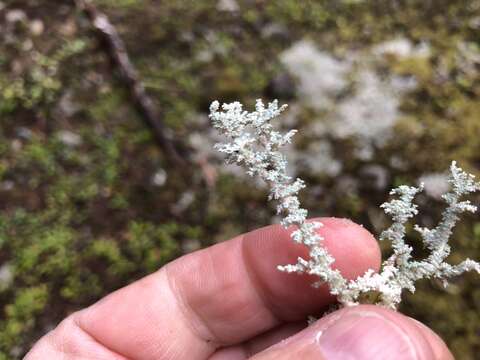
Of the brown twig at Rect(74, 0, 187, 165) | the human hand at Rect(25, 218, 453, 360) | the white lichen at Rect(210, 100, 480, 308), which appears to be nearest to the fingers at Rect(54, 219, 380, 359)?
the human hand at Rect(25, 218, 453, 360)

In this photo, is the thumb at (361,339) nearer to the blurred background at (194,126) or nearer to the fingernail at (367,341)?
the fingernail at (367,341)

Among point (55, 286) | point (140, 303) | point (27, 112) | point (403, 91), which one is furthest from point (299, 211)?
point (27, 112)

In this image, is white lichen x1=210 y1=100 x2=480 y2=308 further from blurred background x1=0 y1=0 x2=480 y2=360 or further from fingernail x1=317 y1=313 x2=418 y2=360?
blurred background x1=0 y1=0 x2=480 y2=360

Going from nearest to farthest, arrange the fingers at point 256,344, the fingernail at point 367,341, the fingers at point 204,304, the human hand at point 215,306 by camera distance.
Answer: the fingernail at point 367,341, the human hand at point 215,306, the fingers at point 204,304, the fingers at point 256,344

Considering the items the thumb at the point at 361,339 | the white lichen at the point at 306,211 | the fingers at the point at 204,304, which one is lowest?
the fingers at the point at 204,304

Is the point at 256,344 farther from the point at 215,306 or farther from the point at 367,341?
the point at 367,341

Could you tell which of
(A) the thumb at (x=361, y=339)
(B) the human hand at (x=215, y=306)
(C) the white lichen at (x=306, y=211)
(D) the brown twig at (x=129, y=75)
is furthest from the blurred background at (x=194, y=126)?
(A) the thumb at (x=361, y=339)
